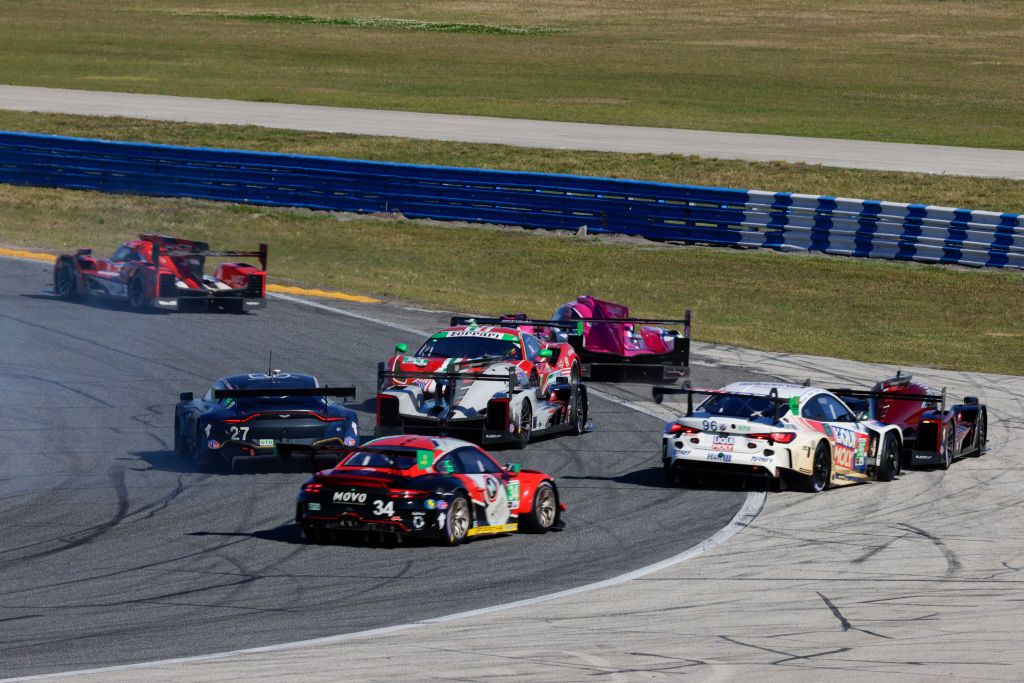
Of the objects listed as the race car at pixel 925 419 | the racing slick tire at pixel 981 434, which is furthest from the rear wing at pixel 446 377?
the racing slick tire at pixel 981 434

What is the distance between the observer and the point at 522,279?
38281mm

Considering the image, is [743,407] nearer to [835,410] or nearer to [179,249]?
[835,410]

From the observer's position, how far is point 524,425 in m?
23.2

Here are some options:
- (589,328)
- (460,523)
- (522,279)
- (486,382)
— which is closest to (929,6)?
(522,279)

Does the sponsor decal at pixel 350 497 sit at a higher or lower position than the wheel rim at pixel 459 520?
higher

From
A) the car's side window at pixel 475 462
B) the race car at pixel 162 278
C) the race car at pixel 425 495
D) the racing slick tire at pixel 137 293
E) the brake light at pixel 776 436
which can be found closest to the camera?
the race car at pixel 425 495

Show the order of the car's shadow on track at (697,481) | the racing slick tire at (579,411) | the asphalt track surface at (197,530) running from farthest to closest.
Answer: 1. the racing slick tire at (579,411)
2. the car's shadow on track at (697,481)
3. the asphalt track surface at (197,530)

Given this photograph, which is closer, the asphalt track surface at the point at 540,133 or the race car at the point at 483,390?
the race car at the point at 483,390

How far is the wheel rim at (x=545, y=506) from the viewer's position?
59.2ft

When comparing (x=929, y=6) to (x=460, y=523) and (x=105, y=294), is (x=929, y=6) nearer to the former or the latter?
(x=105, y=294)

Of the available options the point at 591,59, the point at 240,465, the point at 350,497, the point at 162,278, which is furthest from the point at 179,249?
the point at 591,59

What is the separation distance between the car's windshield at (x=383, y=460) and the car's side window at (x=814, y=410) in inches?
240

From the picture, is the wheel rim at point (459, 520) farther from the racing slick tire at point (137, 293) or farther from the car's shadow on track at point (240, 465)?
the racing slick tire at point (137, 293)

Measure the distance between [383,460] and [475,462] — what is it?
111 centimetres
